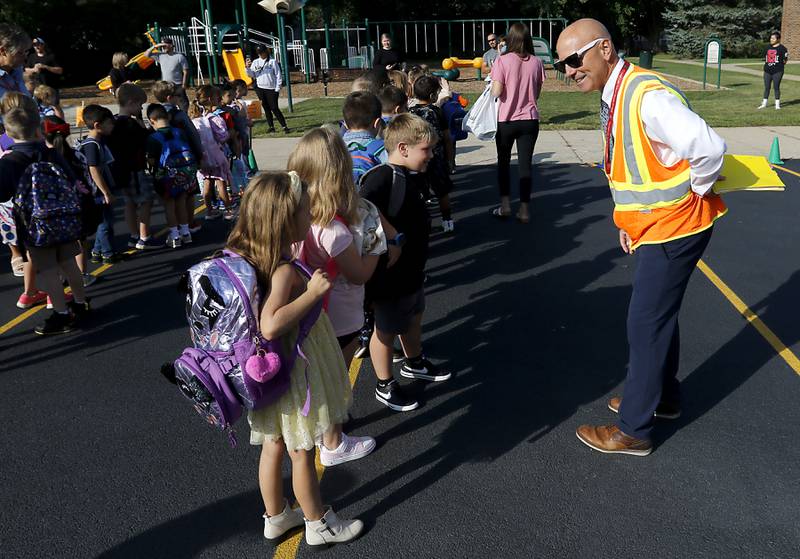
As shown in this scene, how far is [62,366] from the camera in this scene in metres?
4.71

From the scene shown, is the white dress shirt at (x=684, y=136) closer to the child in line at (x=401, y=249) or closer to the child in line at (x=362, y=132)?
the child in line at (x=401, y=249)

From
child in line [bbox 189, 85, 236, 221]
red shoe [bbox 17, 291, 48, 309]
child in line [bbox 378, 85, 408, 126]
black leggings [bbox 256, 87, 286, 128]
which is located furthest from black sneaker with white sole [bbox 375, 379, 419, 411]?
black leggings [bbox 256, 87, 286, 128]

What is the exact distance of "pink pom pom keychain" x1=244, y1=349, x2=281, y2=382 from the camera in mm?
2402

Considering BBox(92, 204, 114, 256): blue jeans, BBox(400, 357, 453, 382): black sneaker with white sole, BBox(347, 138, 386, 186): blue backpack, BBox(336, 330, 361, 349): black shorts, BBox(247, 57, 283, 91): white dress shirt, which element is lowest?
BBox(400, 357, 453, 382): black sneaker with white sole

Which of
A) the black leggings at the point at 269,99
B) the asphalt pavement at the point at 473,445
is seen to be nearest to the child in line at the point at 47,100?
the asphalt pavement at the point at 473,445

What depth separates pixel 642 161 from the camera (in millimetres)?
2961

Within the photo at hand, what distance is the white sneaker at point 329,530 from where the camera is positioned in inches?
112

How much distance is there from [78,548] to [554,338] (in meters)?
3.21

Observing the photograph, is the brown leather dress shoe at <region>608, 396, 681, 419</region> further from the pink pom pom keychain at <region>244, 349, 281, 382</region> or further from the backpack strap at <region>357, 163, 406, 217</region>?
the pink pom pom keychain at <region>244, 349, 281, 382</region>

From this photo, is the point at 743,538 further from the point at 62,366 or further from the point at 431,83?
the point at 431,83

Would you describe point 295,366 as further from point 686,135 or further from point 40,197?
point 40,197

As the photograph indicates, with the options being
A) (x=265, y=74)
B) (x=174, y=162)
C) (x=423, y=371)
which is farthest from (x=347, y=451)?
(x=265, y=74)

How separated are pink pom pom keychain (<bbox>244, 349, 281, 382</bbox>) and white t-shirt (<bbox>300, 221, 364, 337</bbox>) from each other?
2.29 ft

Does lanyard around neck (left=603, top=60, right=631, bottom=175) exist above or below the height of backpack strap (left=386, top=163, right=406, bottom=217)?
above
